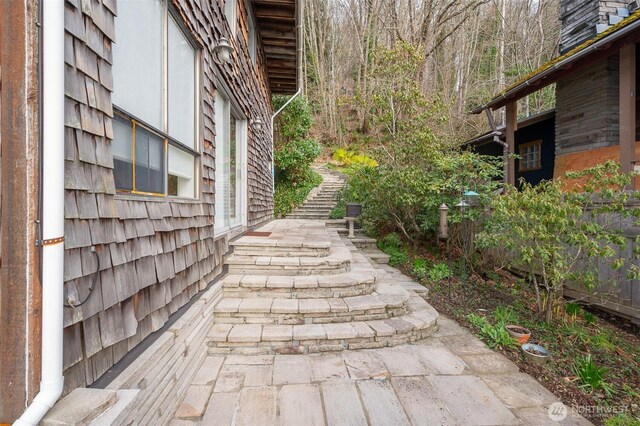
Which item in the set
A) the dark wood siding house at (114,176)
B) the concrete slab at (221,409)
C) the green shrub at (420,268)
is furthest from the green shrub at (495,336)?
the dark wood siding house at (114,176)

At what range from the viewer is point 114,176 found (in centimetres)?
157

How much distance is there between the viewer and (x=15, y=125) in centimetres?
104

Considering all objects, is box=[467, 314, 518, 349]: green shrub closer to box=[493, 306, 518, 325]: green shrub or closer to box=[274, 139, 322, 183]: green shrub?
box=[493, 306, 518, 325]: green shrub

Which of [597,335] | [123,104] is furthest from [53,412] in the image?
[597,335]

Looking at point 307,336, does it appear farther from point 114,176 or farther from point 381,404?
point 114,176

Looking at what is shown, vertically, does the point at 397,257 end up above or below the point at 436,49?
below

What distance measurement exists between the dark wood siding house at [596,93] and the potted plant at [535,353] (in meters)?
1.62

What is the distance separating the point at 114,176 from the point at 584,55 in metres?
7.31

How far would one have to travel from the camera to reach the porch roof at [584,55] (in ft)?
14.3

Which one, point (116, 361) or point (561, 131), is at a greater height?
point (561, 131)

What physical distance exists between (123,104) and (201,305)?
165 cm

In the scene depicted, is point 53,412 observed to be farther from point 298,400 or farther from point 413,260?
point 413,260

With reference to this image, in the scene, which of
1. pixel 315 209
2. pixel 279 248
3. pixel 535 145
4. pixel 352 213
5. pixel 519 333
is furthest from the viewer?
pixel 315 209

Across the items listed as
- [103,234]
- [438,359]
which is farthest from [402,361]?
[103,234]
